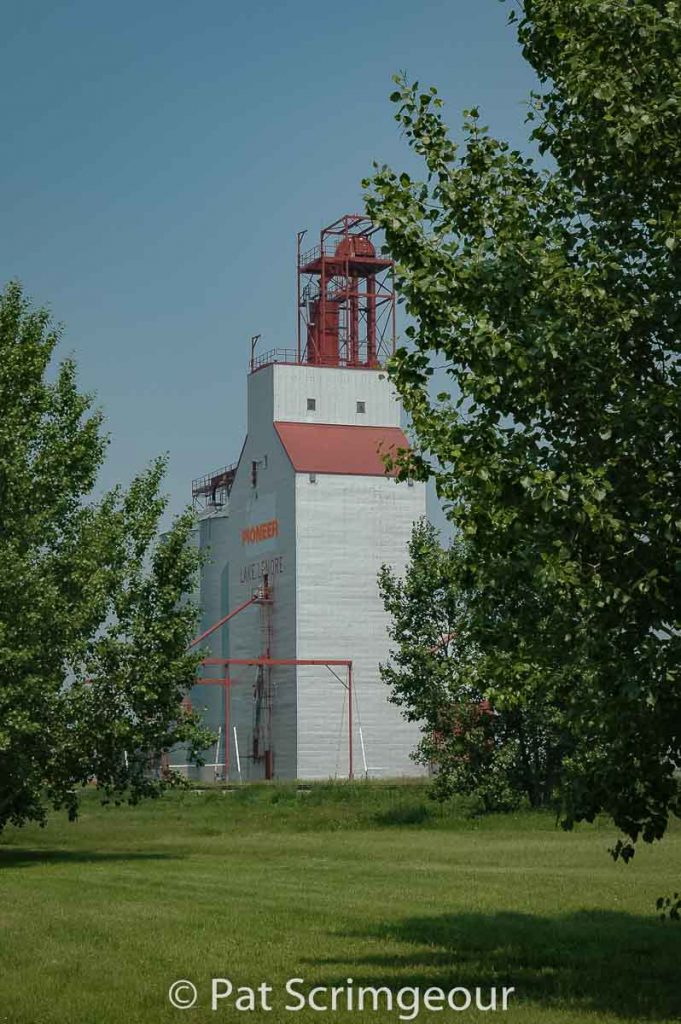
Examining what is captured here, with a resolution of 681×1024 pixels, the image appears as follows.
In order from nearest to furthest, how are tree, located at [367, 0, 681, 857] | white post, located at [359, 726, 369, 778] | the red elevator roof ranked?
tree, located at [367, 0, 681, 857] < white post, located at [359, 726, 369, 778] < the red elevator roof

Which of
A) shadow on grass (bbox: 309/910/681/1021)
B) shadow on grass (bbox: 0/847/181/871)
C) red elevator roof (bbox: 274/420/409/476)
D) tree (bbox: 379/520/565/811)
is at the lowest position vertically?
shadow on grass (bbox: 309/910/681/1021)

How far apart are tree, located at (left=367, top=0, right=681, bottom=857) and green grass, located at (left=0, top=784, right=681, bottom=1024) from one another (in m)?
2.25

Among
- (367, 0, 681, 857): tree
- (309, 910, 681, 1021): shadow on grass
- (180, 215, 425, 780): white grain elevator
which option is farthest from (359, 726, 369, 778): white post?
(367, 0, 681, 857): tree

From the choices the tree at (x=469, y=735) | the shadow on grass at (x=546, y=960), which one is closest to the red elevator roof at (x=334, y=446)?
the tree at (x=469, y=735)

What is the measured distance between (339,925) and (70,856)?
656 inches

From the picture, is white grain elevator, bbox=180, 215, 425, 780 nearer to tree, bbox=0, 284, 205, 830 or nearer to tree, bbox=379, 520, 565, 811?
tree, bbox=379, 520, 565, 811

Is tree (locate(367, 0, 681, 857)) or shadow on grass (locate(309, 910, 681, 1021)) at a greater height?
tree (locate(367, 0, 681, 857))

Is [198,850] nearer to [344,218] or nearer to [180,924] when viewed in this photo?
[180,924]

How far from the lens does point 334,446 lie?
7575 cm

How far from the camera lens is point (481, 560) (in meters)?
13.5

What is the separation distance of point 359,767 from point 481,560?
58805 mm

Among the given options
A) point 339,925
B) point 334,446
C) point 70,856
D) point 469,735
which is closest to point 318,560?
point 334,446

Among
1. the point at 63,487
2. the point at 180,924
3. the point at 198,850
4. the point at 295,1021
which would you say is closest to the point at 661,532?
the point at 295,1021

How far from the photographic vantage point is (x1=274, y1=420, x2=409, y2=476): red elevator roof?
243 ft
